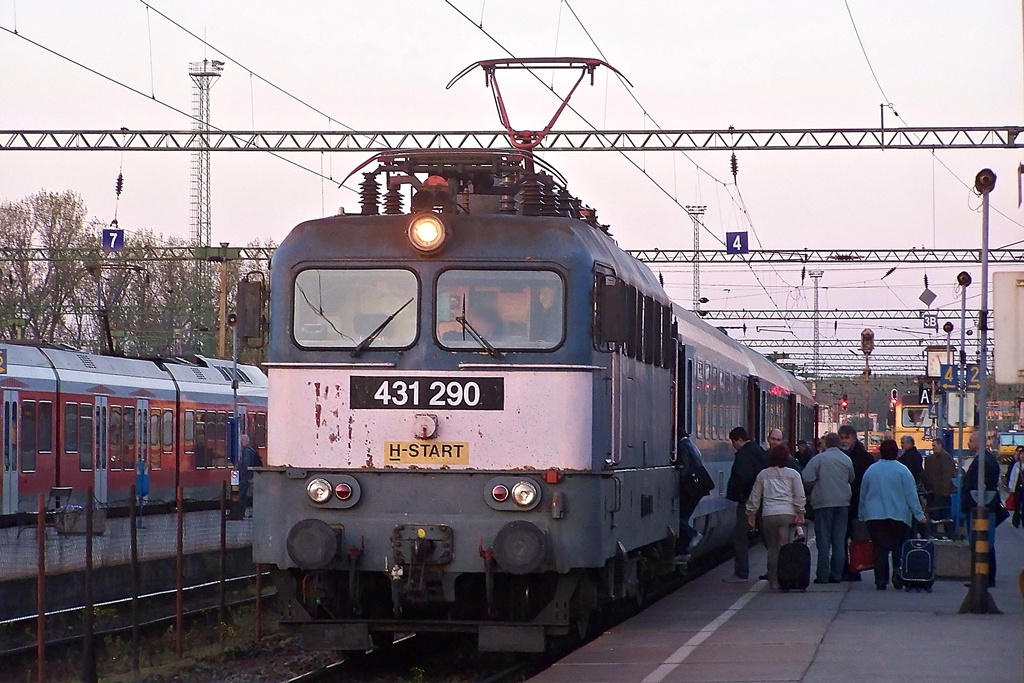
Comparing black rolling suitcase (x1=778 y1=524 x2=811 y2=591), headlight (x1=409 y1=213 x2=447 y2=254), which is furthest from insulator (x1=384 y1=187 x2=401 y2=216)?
black rolling suitcase (x1=778 y1=524 x2=811 y2=591)

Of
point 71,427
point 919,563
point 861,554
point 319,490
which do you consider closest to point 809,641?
point 319,490

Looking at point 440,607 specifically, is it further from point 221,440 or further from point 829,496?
point 221,440

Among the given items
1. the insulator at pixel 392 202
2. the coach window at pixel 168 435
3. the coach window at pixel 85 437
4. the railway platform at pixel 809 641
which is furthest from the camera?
the coach window at pixel 168 435

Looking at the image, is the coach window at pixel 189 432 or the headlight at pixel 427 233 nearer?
the headlight at pixel 427 233

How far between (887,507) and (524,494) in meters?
7.21

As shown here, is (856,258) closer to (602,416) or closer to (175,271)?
(175,271)

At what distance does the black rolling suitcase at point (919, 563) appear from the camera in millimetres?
17281

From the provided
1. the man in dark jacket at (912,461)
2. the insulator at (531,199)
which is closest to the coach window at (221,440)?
the man in dark jacket at (912,461)

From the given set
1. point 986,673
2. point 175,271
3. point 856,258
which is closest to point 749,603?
point 986,673

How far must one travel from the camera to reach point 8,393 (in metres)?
27.9

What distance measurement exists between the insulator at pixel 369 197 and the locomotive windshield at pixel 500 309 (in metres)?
1.26

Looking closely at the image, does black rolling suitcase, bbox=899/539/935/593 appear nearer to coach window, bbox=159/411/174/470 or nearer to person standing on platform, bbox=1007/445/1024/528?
person standing on platform, bbox=1007/445/1024/528

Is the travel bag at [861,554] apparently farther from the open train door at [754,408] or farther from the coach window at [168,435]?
the coach window at [168,435]

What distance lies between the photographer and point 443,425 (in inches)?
469
